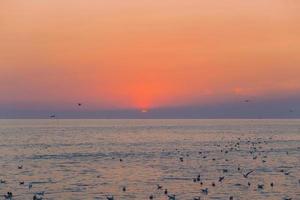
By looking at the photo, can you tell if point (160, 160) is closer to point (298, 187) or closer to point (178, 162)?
point (178, 162)

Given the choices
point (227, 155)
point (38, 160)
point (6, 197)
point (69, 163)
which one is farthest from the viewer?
point (227, 155)

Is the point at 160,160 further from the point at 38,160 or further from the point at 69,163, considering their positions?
the point at 38,160

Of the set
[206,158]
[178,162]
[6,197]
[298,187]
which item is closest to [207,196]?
[298,187]

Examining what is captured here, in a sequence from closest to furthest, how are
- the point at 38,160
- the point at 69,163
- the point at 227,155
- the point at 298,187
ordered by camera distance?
the point at 298,187
the point at 69,163
the point at 38,160
the point at 227,155

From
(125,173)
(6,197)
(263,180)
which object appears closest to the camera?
(6,197)

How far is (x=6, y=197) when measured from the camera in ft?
150

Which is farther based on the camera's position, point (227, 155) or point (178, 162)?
point (227, 155)

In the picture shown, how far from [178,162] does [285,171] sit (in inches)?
674

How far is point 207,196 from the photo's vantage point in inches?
1831

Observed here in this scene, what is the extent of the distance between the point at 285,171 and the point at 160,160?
20.4 meters

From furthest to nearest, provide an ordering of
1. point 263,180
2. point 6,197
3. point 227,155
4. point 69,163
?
1. point 227,155
2. point 69,163
3. point 263,180
4. point 6,197

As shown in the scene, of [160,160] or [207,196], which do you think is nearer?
[207,196]

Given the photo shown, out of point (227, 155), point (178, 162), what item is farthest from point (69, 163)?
point (227, 155)

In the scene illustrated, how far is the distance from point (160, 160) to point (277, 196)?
109 feet
